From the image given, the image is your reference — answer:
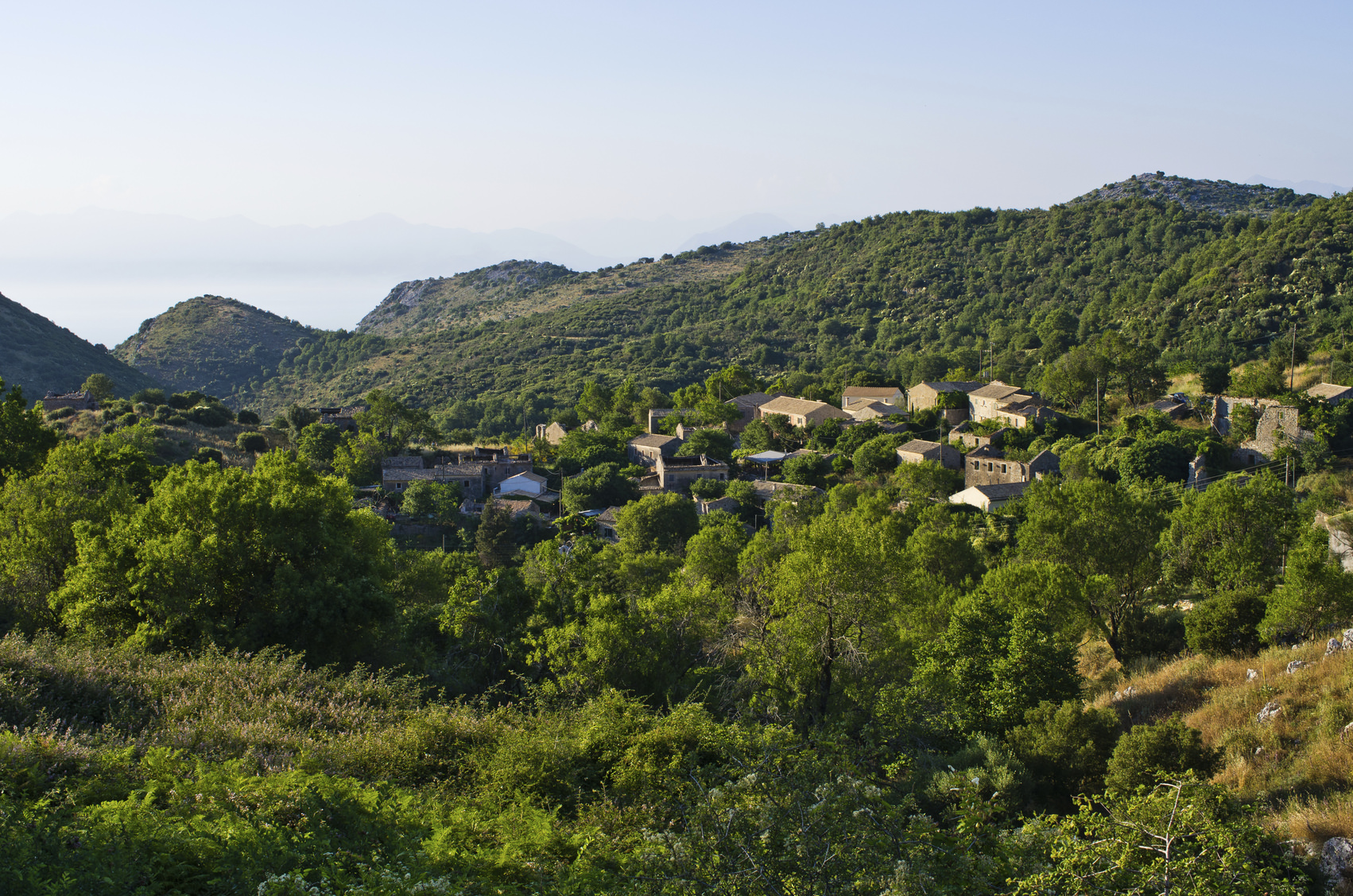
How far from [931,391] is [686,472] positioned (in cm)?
1578

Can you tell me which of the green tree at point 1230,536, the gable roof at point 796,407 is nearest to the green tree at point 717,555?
the green tree at point 1230,536

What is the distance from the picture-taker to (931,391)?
155 ft

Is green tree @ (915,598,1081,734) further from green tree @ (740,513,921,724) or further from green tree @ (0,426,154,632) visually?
green tree @ (0,426,154,632)

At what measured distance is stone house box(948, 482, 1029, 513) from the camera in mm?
32469

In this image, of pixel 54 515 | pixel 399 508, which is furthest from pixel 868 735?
pixel 399 508

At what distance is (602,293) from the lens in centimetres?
12275

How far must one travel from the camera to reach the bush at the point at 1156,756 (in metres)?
9.55

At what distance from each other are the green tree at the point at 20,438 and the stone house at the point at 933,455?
29936 millimetres

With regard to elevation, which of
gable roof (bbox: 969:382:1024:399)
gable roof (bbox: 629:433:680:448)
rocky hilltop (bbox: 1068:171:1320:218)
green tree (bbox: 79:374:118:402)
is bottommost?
gable roof (bbox: 629:433:680:448)

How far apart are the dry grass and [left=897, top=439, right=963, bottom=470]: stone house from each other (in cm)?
2262

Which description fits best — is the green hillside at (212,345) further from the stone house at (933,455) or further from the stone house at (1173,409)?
the stone house at (1173,409)

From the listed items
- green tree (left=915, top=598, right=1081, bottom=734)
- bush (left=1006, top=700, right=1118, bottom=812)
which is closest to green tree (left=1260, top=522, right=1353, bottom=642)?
green tree (left=915, top=598, right=1081, bottom=734)

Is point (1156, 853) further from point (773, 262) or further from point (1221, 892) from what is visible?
point (773, 262)

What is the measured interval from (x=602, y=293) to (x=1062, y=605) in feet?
361
